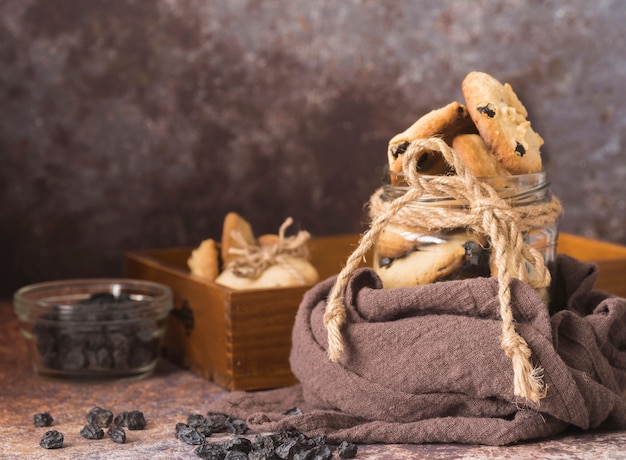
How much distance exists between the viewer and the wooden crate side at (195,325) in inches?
60.2

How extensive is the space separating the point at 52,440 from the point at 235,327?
352mm

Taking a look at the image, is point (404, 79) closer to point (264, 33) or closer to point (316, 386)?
point (264, 33)

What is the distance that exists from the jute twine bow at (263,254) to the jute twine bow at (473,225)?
36cm

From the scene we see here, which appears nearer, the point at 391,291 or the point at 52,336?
the point at 391,291

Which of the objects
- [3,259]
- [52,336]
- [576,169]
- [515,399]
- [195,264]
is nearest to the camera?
[515,399]

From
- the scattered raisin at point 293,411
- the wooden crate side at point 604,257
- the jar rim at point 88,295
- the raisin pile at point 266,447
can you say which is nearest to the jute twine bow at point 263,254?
the jar rim at point 88,295

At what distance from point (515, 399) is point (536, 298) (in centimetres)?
12

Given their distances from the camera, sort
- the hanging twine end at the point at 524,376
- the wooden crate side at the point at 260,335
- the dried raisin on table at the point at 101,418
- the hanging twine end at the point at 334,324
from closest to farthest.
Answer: the hanging twine end at the point at 524,376 → the hanging twine end at the point at 334,324 → the dried raisin on table at the point at 101,418 → the wooden crate side at the point at 260,335

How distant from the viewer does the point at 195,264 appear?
169 cm

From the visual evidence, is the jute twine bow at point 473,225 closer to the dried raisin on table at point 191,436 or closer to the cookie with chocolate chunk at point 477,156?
the cookie with chocolate chunk at point 477,156

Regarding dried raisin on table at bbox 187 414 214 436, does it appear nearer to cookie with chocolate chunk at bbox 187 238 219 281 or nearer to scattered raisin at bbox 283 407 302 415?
scattered raisin at bbox 283 407 302 415

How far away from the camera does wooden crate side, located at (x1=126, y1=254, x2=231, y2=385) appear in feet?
5.02

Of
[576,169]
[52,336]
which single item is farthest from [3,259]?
[576,169]

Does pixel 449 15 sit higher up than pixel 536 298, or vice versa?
pixel 449 15
